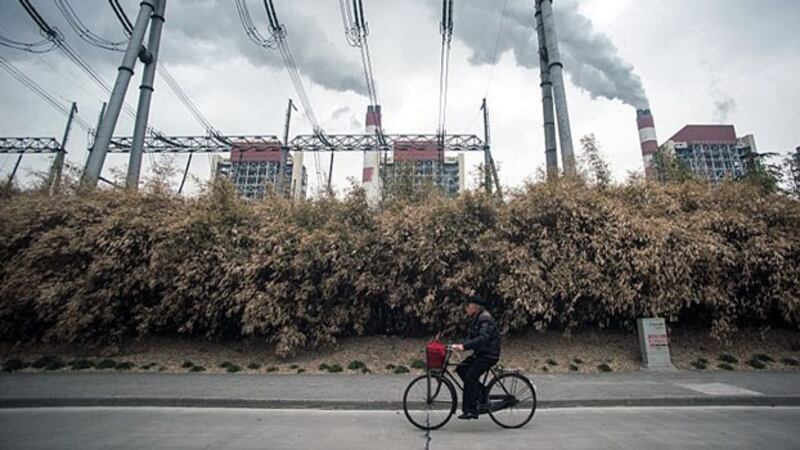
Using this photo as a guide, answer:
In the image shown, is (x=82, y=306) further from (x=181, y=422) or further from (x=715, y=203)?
(x=715, y=203)

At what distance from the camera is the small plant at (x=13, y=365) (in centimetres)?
711

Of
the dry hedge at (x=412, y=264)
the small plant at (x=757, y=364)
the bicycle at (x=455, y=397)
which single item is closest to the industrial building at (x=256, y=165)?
the dry hedge at (x=412, y=264)

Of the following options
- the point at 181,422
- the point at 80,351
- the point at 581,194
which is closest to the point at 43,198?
the point at 80,351

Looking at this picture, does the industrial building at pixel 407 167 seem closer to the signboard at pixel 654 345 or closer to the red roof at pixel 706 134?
the signboard at pixel 654 345

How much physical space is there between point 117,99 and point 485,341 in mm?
11405

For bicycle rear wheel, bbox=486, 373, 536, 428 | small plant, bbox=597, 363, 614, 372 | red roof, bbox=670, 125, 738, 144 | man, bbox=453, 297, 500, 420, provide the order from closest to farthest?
man, bbox=453, 297, 500, 420
bicycle rear wheel, bbox=486, 373, 536, 428
small plant, bbox=597, 363, 614, 372
red roof, bbox=670, 125, 738, 144

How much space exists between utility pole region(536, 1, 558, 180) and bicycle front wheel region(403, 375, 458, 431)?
762cm

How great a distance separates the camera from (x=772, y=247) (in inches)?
289

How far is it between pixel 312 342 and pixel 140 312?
12.4ft

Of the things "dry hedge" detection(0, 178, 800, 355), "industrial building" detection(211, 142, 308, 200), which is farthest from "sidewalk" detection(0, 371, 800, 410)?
"industrial building" detection(211, 142, 308, 200)

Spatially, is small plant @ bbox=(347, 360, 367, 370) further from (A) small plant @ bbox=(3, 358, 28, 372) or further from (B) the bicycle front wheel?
(A) small plant @ bbox=(3, 358, 28, 372)

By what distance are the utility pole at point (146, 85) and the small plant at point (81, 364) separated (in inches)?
193

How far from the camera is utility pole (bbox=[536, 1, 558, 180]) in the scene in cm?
1027

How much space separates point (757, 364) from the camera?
7160 millimetres
